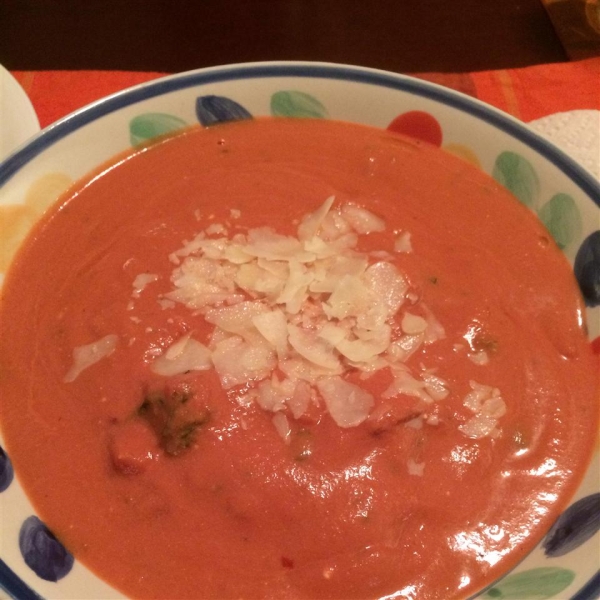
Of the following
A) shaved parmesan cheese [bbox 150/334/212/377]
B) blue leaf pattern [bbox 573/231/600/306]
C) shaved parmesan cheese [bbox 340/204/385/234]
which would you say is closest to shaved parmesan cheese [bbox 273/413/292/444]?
shaved parmesan cheese [bbox 150/334/212/377]

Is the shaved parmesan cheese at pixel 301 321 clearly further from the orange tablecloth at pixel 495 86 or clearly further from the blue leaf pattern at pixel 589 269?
the orange tablecloth at pixel 495 86

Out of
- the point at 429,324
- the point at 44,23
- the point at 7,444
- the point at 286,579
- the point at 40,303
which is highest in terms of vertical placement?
the point at 44,23

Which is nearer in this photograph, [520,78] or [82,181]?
[82,181]

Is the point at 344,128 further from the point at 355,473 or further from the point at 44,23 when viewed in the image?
the point at 44,23

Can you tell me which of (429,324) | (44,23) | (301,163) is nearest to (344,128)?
(301,163)

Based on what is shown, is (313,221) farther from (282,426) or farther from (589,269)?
(589,269)

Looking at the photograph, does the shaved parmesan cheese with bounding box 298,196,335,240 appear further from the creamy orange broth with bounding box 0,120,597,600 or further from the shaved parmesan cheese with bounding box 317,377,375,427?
the shaved parmesan cheese with bounding box 317,377,375,427

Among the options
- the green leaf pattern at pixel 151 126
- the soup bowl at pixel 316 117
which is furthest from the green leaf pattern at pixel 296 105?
the green leaf pattern at pixel 151 126
